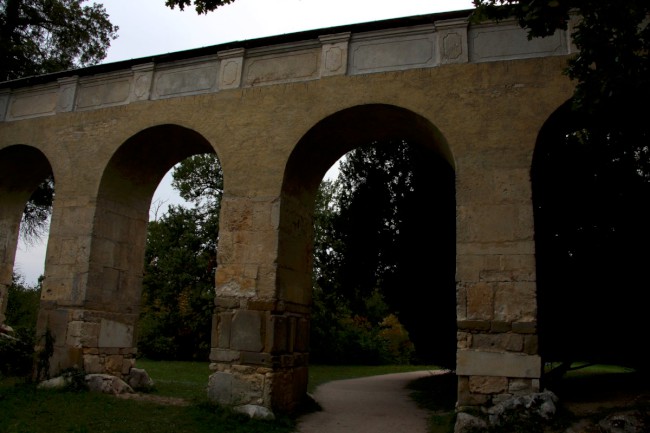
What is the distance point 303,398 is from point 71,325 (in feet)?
13.1

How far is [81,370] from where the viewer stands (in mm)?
8547

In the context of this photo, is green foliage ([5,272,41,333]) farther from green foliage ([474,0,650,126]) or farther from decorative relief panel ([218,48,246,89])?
green foliage ([474,0,650,126])

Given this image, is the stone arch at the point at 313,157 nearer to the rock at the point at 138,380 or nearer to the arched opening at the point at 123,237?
the arched opening at the point at 123,237

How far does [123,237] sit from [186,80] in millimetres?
3086

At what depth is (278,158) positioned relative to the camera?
8.08 metres

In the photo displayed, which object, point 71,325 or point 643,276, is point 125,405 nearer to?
point 71,325

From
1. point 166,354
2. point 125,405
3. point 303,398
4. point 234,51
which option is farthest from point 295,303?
point 166,354

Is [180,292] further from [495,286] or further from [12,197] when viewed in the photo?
[495,286]

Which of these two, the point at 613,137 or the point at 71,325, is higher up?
the point at 613,137

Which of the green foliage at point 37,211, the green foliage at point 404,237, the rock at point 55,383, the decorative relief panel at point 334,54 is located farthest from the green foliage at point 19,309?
the decorative relief panel at point 334,54

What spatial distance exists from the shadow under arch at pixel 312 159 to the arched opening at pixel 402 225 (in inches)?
0.6

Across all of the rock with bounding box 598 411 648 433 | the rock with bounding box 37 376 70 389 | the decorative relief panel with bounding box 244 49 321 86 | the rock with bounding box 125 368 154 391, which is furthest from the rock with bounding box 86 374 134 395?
the rock with bounding box 598 411 648 433

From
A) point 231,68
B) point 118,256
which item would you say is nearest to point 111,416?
point 118,256

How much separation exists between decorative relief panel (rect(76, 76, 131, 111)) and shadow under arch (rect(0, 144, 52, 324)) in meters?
1.88
